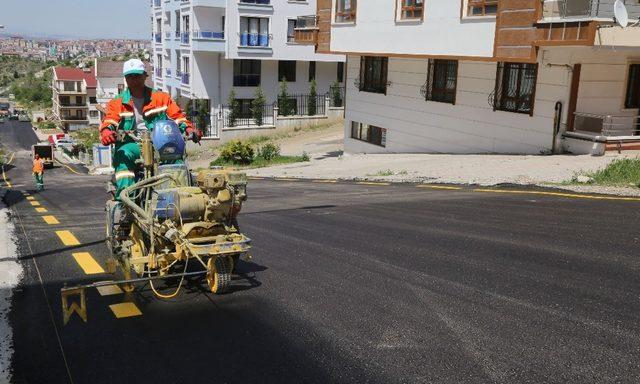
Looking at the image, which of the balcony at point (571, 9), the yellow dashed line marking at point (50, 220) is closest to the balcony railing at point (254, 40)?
the balcony at point (571, 9)

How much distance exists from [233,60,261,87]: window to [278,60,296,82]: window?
5.99 feet

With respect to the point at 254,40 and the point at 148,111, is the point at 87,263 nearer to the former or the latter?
the point at 148,111

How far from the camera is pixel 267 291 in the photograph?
5.94m

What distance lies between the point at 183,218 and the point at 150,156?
3.54ft

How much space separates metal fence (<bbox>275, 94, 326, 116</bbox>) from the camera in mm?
41219

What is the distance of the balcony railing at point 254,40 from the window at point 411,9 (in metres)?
22.6

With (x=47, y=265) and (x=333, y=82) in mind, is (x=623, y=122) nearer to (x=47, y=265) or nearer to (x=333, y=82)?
(x=47, y=265)

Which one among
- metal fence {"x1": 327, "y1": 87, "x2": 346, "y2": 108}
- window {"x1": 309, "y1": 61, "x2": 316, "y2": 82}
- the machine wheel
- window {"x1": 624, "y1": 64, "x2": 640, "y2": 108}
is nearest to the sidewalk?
window {"x1": 624, "y1": 64, "x2": 640, "y2": 108}

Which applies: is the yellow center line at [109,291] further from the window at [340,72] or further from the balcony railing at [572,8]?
the window at [340,72]

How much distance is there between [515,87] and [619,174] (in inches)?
258

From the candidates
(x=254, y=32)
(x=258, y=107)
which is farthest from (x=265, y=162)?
(x=254, y=32)

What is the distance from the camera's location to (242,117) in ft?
138

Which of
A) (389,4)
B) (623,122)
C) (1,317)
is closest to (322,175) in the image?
(389,4)

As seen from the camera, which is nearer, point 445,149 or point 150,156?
point 150,156
